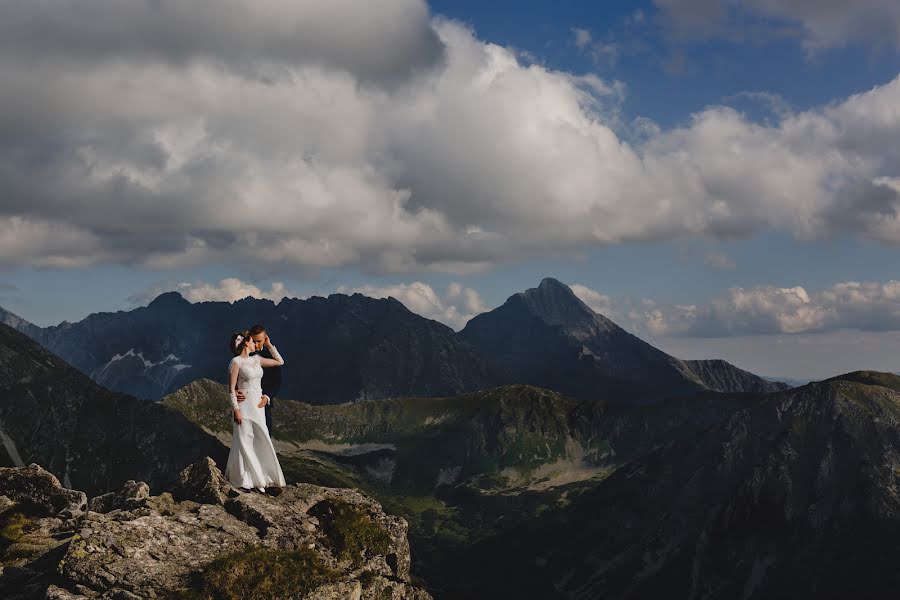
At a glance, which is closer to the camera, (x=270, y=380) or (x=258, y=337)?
(x=258, y=337)

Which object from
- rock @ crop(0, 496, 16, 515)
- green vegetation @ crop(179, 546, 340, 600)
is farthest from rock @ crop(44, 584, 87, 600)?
rock @ crop(0, 496, 16, 515)

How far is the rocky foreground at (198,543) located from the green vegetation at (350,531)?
5cm

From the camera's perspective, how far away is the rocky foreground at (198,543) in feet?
74.7

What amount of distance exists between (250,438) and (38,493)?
12133 mm

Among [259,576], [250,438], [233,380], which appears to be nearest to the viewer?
[259,576]

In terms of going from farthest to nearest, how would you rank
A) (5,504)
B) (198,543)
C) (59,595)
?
(5,504) → (198,543) → (59,595)

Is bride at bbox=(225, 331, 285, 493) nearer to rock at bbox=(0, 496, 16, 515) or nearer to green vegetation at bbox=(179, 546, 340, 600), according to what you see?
green vegetation at bbox=(179, 546, 340, 600)

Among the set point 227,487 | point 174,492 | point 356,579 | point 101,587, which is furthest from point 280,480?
point 101,587

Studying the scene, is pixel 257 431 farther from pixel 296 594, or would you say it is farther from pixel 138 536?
pixel 296 594

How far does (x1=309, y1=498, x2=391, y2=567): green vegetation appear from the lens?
2906cm

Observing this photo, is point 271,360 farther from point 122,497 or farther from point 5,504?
point 5,504

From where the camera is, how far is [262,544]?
26234 millimetres

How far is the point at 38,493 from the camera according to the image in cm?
3247

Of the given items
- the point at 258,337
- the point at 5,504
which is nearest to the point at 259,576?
the point at 258,337
